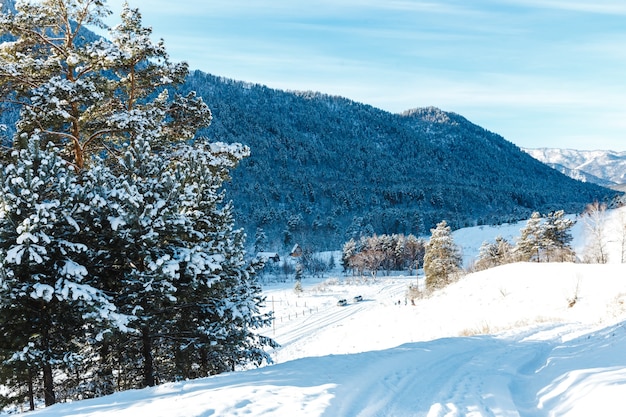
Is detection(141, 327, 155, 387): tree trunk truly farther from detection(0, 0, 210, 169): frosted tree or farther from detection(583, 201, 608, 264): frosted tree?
detection(583, 201, 608, 264): frosted tree

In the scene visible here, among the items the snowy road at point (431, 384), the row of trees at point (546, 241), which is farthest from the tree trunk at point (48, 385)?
the row of trees at point (546, 241)

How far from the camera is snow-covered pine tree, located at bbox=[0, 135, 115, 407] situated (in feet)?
26.5

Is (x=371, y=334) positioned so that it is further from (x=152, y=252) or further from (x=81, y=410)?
(x=81, y=410)

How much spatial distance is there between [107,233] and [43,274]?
1.44 m

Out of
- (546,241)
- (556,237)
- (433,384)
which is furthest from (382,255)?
(433,384)

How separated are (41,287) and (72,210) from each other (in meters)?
1.72

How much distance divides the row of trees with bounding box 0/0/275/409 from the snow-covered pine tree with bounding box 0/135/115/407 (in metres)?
0.03

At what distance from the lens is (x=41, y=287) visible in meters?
8.02

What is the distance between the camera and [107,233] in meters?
9.42

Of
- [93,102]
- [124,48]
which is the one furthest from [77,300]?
[124,48]

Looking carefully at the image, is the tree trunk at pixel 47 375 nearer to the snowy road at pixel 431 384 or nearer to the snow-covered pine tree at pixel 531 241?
the snowy road at pixel 431 384

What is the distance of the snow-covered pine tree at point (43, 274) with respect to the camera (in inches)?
318

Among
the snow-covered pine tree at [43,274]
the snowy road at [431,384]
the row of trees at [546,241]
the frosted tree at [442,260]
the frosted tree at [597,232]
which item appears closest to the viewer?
the snowy road at [431,384]

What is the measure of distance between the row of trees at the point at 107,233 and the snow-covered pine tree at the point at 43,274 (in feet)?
0.09
